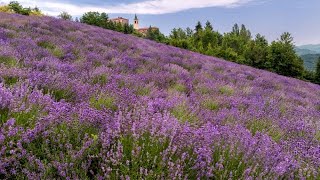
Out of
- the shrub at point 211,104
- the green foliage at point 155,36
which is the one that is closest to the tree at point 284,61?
the green foliage at point 155,36

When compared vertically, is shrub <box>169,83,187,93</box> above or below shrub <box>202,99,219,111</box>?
above

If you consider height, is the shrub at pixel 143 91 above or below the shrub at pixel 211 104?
above

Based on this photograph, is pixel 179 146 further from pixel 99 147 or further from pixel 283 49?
pixel 283 49

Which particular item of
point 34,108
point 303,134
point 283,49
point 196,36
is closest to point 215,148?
point 34,108

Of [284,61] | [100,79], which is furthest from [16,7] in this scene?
[100,79]

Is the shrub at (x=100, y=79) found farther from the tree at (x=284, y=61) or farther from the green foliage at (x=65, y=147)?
the tree at (x=284, y=61)

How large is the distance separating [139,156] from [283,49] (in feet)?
118

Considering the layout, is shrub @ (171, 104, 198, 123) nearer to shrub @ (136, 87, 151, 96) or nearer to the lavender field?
the lavender field

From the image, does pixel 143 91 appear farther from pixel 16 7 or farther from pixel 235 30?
pixel 235 30

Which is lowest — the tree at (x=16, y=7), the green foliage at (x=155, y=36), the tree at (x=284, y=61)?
the tree at (x=284, y=61)

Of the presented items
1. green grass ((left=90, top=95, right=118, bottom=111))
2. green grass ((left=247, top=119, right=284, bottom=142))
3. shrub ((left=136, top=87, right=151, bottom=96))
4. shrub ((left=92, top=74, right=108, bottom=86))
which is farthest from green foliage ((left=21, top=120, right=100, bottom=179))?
shrub ((left=92, top=74, right=108, bottom=86))

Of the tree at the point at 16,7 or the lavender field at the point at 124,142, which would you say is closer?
the lavender field at the point at 124,142

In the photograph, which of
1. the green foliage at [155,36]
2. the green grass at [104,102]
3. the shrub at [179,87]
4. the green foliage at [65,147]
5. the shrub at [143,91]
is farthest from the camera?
the green foliage at [155,36]

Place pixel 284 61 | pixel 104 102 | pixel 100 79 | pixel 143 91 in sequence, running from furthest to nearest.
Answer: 1. pixel 284 61
2. pixel 100 79
3. pixel 143 91
4. pixel 104 102
